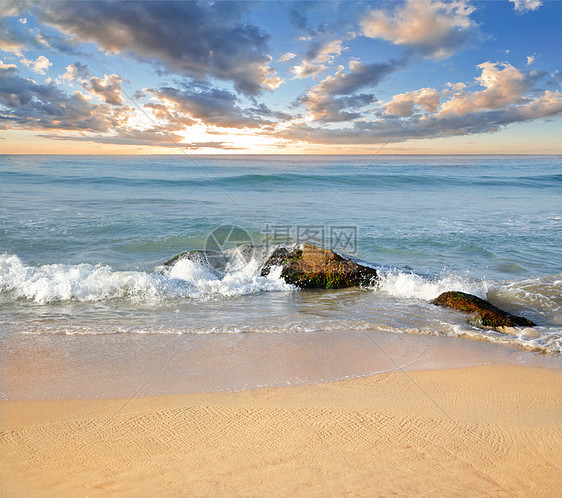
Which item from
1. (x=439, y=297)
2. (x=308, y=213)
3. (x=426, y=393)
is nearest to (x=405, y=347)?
(x=426, y=393)

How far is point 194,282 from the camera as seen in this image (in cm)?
731

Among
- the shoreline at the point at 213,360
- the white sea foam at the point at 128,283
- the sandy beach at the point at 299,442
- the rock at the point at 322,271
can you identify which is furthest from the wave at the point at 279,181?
the sandy beach at the point at 299,442

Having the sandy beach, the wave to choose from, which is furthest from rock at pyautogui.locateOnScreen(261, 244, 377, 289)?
the wave

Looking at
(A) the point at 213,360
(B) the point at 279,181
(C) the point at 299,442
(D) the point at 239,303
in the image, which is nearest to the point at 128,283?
(D) the point at 239,303

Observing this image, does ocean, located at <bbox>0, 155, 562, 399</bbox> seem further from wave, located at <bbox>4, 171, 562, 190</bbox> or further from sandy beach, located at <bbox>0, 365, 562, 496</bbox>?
wave, located at <bbox>4, 171, 562, 190</bbox>

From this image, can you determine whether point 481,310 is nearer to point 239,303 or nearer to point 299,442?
point 239,303

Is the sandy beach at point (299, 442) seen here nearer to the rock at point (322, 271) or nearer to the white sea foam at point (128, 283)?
the white sea foam at point (128, 283)

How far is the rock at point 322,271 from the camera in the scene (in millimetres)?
7410

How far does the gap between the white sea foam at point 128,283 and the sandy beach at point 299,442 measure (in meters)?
3.42

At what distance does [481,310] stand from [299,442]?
419 cm

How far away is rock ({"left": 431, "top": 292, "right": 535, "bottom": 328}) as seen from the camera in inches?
214

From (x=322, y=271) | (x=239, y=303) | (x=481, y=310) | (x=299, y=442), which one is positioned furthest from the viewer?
(x=322, y=271)

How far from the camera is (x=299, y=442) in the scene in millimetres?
2826

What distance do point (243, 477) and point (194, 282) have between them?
16.8 feet
